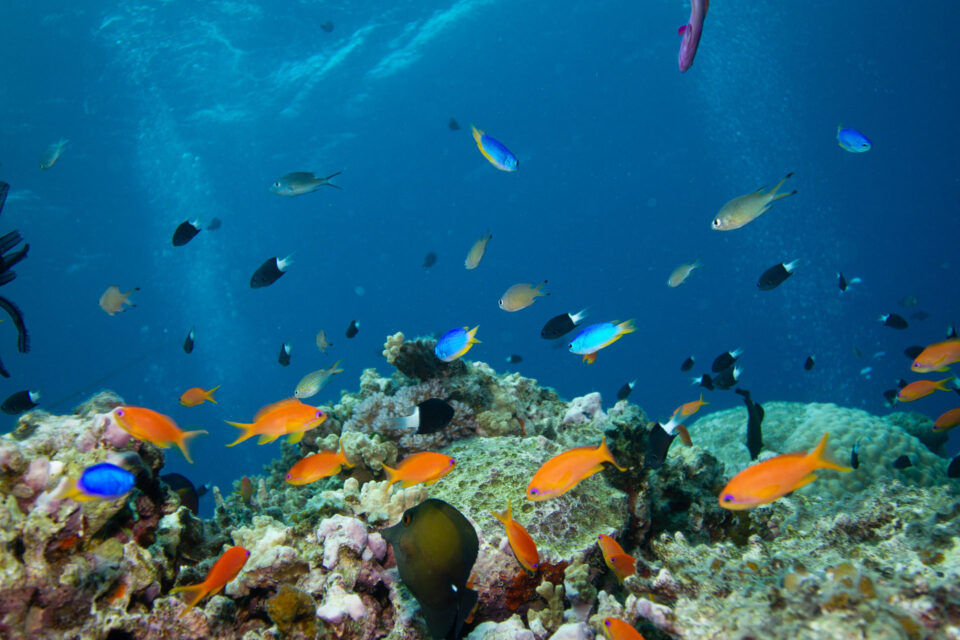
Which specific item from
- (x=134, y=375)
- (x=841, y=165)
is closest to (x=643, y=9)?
(x=841, y=165)

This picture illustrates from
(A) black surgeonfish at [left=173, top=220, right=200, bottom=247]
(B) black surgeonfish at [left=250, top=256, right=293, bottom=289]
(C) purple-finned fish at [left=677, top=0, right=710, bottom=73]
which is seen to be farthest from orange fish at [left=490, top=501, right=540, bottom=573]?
(A) black surgeonfish at [left=173, top=220, right=200, bottom=247]

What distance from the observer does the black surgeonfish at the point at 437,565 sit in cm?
181

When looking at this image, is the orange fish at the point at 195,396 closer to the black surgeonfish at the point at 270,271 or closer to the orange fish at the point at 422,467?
the black surgeonfish at the point at 270,271

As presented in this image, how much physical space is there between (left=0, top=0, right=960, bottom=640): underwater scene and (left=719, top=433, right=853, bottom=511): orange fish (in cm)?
1

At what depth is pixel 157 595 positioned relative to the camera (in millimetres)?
2205

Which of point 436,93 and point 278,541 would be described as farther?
point 436,93

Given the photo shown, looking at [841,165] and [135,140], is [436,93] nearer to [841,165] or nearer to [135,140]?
[135,140]

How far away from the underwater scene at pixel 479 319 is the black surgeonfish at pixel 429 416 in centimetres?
3

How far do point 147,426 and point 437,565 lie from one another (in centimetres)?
182

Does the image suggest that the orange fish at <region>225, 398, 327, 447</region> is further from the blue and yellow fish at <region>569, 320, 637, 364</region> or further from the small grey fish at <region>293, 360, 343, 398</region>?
the small grey fish at <region>293, 360, 343, 398</region>

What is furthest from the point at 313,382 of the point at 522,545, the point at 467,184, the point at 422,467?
the point at 467,184

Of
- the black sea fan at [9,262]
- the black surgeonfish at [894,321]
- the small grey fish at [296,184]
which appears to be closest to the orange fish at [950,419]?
the black surgeonfish at [894,321]

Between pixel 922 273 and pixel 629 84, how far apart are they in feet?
157

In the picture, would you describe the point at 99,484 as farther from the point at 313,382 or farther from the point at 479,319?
the point at 479,319
